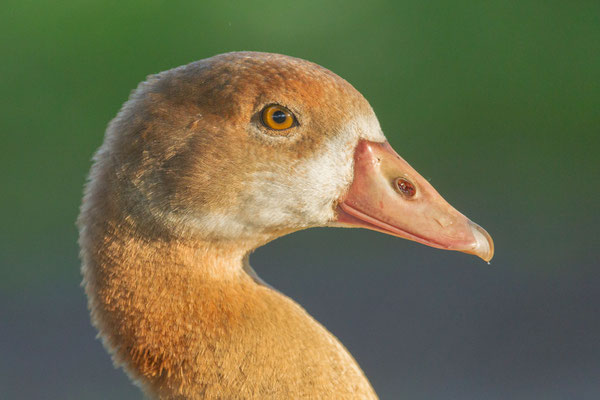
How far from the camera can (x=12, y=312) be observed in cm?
570

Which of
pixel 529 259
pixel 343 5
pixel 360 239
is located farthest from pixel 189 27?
pixel 529 259

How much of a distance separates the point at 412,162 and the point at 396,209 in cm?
455

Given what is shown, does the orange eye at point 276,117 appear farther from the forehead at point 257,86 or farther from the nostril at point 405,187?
the nostril at point 405,187

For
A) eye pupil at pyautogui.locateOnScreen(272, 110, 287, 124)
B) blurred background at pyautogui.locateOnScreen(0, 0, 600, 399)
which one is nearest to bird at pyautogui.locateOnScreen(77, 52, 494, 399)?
eye pupil at pyautogui.locateOnScreen(272, 110, 287, 124)

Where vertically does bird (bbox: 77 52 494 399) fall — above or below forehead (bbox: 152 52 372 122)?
below

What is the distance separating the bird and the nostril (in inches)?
1.7

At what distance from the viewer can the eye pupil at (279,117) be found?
195 centimetres

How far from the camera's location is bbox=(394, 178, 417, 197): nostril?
2.06 meters

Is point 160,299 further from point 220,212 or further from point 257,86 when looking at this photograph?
point 257,86

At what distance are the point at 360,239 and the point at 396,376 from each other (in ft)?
4.77

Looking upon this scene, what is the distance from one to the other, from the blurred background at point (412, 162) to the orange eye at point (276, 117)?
3549 millimetres

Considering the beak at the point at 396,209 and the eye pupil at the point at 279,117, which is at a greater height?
the eye pupil at the point at 279,117

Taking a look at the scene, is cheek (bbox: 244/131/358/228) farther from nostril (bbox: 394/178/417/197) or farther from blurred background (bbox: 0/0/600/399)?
blurred background (bbox: 0/0/600/399)

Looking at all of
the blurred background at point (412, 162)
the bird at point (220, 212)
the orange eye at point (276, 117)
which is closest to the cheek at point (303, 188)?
the bird at point (220, 212)
